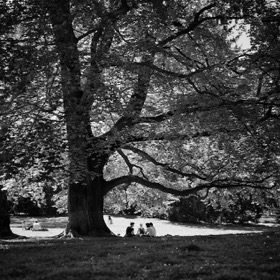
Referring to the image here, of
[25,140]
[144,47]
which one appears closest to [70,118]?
[25,140]

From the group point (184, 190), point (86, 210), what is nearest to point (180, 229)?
point (184, 190)

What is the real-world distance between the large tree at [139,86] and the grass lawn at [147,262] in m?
3.55

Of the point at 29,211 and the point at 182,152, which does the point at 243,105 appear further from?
the point at 29,211

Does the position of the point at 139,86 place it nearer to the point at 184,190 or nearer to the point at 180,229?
the point at 184,190

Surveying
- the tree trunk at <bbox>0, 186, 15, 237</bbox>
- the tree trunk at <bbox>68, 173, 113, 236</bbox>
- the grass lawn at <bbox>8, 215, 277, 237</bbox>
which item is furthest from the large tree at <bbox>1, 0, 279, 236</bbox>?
the grass lawn at <bbox>8, 215, 277, 237</bbox>

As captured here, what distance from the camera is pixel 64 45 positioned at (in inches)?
419

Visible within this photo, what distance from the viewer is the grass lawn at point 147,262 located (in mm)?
6915

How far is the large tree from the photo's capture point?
11070 millimetres

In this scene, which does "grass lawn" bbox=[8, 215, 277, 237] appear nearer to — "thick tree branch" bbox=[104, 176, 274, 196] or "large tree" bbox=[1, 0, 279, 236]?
"thick tree branch" bbox=[104, 176, 274, 196]

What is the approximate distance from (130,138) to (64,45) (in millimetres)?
6704

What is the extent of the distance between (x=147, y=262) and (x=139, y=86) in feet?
29.2

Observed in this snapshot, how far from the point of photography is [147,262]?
8.20 m

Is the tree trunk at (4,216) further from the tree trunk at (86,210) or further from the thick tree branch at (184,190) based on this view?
the thick tree branch at (184,190)

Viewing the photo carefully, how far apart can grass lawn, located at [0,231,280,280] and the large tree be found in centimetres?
355
